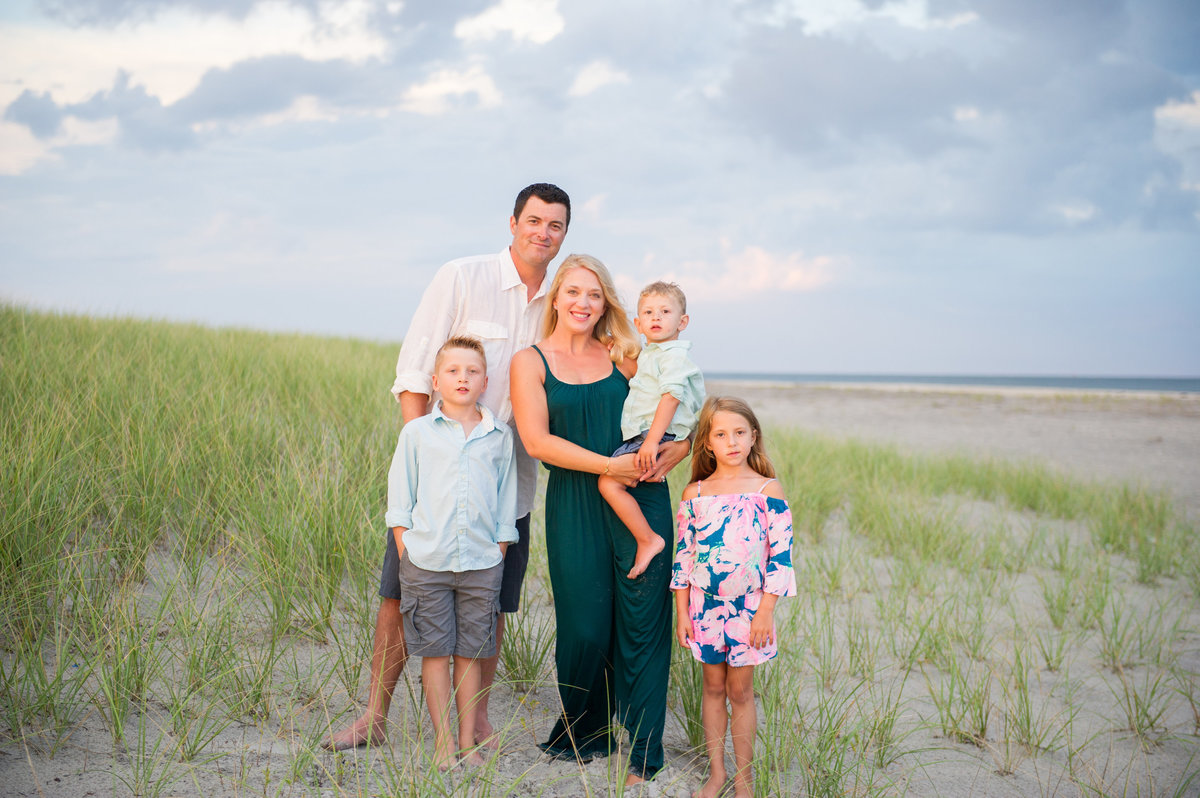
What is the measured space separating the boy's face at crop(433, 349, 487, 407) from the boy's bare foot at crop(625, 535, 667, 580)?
90 centimetres

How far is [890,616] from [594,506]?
2.70 metres

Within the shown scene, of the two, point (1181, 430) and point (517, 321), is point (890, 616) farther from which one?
point (1181, 430)

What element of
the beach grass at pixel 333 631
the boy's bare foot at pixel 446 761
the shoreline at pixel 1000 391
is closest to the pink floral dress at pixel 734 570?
the beach grass at pixel 333 631

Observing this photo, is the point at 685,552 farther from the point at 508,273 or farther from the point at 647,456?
the point at 508,273

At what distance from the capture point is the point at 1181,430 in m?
17.0

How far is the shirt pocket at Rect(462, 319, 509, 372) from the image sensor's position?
317 centimetres

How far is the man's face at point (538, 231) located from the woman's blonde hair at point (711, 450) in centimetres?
97

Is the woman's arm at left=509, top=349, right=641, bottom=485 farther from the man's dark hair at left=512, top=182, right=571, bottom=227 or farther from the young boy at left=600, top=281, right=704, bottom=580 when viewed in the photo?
the man's dark hair at left=512, top=182, right=571, bottom=227

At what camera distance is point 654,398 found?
9.57 ft

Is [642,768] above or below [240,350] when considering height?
below

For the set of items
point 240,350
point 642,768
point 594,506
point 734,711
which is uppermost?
point 240,350

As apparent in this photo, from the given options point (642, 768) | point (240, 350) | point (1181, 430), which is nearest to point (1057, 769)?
point (642, 768)

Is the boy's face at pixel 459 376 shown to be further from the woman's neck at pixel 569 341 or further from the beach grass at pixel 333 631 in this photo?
the beach grass at pixel 333 631

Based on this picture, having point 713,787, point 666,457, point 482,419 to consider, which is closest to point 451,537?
point 482,419
